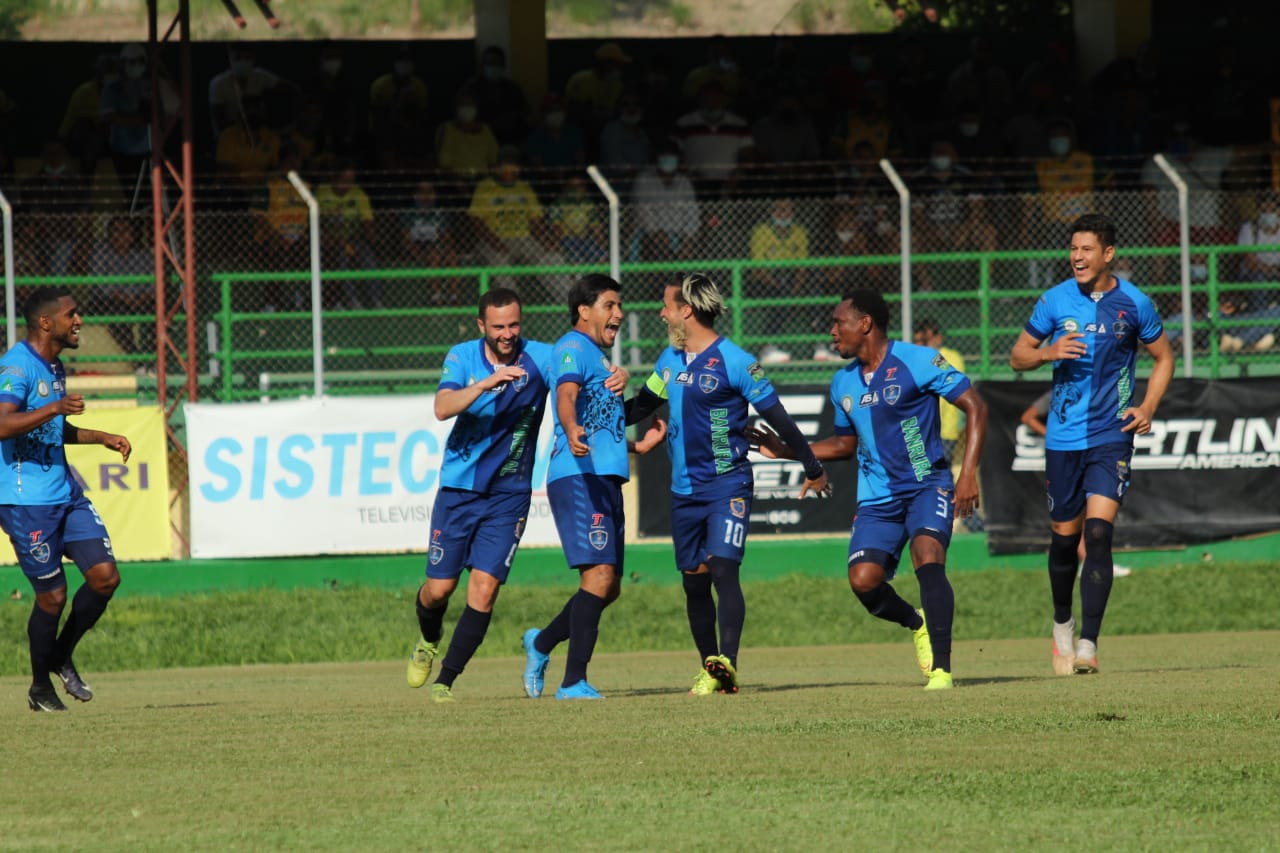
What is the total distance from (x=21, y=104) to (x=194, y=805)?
64.7ft

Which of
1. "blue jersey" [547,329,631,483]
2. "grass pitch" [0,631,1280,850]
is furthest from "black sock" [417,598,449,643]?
"blue jersey" [547,329,631,483]

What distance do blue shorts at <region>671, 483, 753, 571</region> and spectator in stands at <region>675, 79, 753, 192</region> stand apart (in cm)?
1273

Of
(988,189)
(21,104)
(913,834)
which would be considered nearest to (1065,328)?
(913,834)

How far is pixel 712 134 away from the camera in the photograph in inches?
890

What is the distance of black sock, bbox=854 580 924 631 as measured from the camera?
32.9 ft

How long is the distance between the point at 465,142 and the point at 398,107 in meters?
1.16

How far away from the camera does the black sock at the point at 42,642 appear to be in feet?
33.5

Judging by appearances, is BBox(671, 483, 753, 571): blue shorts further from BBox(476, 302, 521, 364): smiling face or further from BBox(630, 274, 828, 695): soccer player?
BBox(476, 302, 521, 364): smiling face

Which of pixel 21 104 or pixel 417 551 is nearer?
pixel 417 551

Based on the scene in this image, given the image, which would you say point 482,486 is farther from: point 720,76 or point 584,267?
point 720,76

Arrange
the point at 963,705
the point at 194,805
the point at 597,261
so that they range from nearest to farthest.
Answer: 1. the point at 194,805
2. the point at 963,705
3. the point at 597,261

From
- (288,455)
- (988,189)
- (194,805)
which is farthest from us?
(988,189)

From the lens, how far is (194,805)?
20.6 feet

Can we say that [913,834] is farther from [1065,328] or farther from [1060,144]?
[1060,144]
